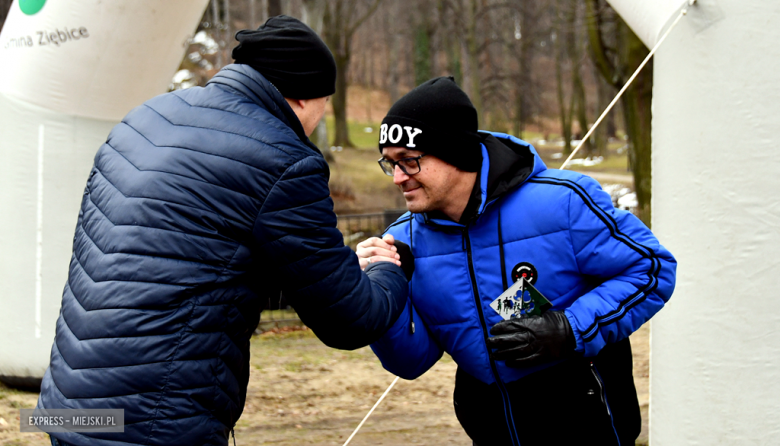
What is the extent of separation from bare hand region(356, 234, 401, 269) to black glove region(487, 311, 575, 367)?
436 millimetres

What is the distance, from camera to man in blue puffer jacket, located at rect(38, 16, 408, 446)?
1.95m

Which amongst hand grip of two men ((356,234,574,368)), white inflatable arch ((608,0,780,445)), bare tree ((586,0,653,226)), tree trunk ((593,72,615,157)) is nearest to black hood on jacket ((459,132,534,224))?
hand grip of two men ((356,234,574,368))

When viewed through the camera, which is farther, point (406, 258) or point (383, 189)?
point (383, 189)

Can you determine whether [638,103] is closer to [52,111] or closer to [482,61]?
[52,111]

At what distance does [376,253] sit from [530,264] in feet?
1.66

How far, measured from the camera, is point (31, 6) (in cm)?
541

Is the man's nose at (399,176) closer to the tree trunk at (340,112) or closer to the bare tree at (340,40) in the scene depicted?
the bare tree at (340,40)

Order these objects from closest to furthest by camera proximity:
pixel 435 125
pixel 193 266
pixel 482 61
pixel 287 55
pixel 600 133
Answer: pixel 193 266, pixel 287 55, pixel 435 125, pixel 482 61, pixel 600 133

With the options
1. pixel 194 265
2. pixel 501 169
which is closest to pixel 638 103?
pixel 501 169

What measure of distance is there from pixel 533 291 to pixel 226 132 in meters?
1.05

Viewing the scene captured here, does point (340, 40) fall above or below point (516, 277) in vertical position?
above

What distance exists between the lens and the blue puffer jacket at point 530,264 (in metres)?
2.39

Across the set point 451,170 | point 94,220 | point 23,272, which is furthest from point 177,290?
point 23,272

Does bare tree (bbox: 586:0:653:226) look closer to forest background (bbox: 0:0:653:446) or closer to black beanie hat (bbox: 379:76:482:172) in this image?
forest background (bbox: 0:0:653:446)
